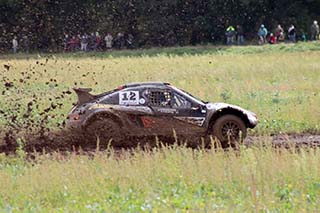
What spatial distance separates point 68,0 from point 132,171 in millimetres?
52549

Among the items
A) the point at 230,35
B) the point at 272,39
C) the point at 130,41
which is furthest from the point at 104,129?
the point at 130,41

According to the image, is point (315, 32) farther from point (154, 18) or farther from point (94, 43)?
point (94, 43)

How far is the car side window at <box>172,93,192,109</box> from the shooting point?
612 inches

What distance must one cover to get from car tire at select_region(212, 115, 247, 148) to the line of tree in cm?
4517

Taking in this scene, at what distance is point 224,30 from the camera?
6147 centimetres

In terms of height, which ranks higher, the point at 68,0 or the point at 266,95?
the point at 68,0

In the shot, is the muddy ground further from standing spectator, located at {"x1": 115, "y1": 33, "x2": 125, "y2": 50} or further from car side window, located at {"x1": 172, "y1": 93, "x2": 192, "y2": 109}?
standing spectator, located at {"x1": 115, "y1": 33, "x2": 125, "y2": 50}

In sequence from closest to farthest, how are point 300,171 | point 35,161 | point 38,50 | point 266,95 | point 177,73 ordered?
point 300,171, point 35,161, point 266,95, point 177,73, point 38,50

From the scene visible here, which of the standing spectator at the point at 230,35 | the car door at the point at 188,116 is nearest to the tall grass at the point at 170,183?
the car door at the point at 188,116

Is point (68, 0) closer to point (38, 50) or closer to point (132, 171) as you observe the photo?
point (38, 50)

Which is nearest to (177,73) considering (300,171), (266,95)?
(266,95)

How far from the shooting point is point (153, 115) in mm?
15359

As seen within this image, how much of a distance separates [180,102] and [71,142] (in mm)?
2429

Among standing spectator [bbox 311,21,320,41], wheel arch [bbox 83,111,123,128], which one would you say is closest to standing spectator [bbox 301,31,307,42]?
standing spectator [bbox 311,21,320,41]
